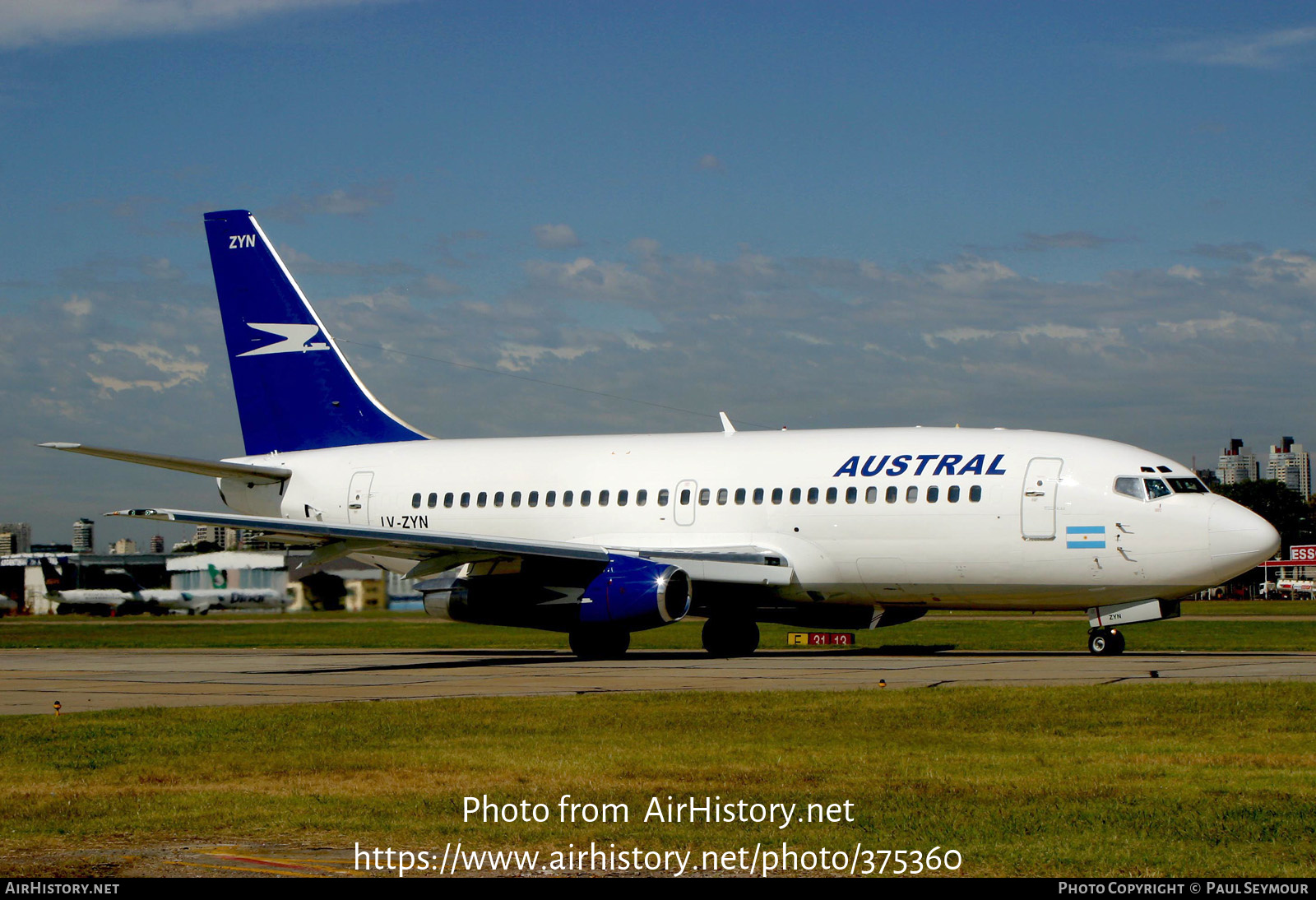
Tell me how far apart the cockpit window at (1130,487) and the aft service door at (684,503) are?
318 inches

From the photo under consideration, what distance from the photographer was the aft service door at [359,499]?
107 ft

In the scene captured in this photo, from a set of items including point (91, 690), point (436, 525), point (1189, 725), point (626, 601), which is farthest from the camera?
point (436, 525)

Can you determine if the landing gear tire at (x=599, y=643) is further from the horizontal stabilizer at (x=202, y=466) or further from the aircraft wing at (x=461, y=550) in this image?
the horizontal stabilizer at (x=202, y=466)

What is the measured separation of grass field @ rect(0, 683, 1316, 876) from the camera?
8.70 metres

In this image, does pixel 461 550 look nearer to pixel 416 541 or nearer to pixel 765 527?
pixel 416 541

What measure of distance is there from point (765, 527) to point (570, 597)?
3.96 metres

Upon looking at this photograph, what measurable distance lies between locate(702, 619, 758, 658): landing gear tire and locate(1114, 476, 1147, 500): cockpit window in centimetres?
795

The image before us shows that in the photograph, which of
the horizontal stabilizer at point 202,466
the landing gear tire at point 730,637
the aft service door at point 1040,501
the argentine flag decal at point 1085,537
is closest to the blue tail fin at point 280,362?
the horizontal stabilizer at point 202,466

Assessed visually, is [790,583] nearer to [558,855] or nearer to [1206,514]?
[1206,514]

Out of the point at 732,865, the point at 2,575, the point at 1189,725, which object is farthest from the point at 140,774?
the point at 2,575

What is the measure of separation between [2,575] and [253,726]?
11530 centimetres

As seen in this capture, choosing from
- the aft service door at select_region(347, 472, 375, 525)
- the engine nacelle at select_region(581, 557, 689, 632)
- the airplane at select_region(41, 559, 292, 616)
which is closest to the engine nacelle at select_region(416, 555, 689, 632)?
the engine nacelle at select_region(581, 557, 689, 632)

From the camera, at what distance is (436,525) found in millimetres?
31875

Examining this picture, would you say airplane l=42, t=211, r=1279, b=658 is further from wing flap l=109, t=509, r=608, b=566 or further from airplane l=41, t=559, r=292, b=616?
airplane l=41, t=559, r=292, b=616
